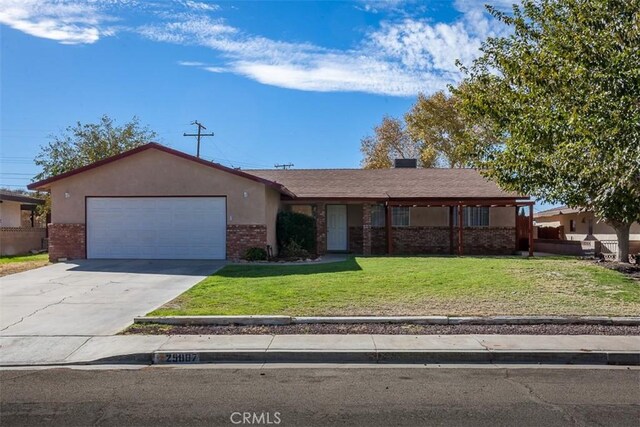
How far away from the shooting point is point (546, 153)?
13.6m

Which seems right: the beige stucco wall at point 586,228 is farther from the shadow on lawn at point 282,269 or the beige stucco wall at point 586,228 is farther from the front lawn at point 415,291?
the shadow on lawn at point 282,269

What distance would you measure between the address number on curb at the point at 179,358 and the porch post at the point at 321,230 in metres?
14.7

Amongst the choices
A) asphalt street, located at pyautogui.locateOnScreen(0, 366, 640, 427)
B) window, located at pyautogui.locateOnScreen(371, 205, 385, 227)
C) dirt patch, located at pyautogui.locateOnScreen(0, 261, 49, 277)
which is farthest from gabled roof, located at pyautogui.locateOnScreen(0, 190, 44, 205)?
asphalt street, located at pyautogui.locateOnScreen(0, 366, 640, 427)

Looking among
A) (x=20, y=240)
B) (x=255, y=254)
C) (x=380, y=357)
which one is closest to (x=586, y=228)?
(x=255, y=254)

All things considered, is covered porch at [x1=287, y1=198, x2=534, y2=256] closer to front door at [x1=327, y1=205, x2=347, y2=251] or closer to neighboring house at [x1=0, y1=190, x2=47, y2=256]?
front door at [x1=327, y1=205, x2=347, y2=251]

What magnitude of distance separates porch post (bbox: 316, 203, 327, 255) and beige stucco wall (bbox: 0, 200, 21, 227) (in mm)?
16275

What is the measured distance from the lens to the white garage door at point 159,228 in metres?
19.0

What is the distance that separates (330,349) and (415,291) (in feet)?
15.2

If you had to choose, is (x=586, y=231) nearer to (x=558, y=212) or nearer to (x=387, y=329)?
(x=558, y=212)

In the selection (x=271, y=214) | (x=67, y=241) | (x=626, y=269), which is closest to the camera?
(x=626, y=269)

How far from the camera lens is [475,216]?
24312mm

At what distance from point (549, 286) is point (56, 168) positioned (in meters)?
28.6

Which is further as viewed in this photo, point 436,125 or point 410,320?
point 436,125

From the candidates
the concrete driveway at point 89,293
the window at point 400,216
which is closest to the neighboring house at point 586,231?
the window at point 400,216
